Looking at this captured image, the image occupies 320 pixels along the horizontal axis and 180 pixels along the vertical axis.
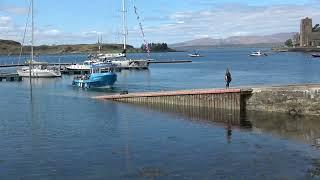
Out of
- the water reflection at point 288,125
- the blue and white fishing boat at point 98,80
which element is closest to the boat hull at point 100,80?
the blue and white fishing boat at point 98,80

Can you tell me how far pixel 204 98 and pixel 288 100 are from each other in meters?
6.46

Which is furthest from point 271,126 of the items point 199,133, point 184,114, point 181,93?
point 181,93

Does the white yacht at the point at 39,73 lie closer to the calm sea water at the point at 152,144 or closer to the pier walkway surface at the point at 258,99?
the calm sea water at the point at 152,144

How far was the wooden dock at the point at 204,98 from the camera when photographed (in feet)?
133

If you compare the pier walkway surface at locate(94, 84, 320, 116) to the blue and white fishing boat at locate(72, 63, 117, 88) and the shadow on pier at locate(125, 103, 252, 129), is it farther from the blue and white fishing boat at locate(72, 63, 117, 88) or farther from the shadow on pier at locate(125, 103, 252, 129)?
the blue and white fishing boat at locate(72, 63, 117, 88)

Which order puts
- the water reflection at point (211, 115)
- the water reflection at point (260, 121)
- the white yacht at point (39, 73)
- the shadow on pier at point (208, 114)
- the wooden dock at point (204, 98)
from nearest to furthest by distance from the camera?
the water reflection at point (260, 121) < the water reflection at point (211, 115) < the shadow on pier at point (208, 114) < the wooden dock at point (204, 98) < the white yacht at point (39, 73)

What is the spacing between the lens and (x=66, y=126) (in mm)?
37500

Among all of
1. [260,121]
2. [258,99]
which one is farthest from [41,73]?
[260,121]

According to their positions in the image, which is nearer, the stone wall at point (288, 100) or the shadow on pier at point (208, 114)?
the shadow on pier at point (208, 114)

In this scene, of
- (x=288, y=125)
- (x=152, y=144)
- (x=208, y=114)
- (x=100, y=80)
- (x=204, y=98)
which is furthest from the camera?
(x=100, y=80)

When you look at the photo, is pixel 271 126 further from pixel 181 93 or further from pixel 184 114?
pixel 181 93

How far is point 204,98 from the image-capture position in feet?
139

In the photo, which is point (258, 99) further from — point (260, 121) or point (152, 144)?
point (152, 144)

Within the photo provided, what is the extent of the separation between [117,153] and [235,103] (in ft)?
49.2
